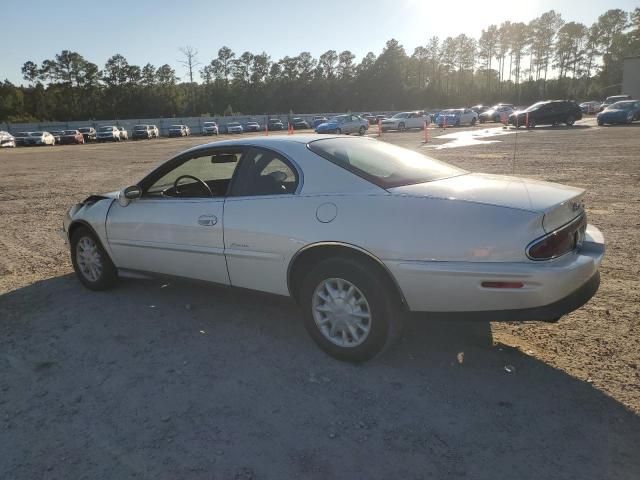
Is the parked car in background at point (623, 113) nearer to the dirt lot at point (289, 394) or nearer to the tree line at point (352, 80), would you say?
the dirt lot at point (289, 394)

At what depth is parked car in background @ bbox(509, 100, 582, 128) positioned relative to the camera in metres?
33.8

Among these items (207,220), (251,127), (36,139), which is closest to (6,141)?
(36,139)

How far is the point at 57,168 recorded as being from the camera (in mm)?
19875

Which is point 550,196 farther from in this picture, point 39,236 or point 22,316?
point 39,236

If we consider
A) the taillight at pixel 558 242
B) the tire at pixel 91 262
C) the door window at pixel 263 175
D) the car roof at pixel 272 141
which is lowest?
the tire at pixel 91 262

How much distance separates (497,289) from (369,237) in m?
0.82

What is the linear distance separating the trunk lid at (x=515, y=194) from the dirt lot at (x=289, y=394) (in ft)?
3.40

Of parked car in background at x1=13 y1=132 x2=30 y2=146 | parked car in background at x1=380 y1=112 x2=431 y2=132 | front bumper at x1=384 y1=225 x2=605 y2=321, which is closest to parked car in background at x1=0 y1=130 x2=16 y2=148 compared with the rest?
parked car in background at x1=13 y1=132 x2=30 y2=146

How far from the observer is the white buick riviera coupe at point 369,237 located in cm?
291

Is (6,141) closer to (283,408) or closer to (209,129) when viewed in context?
(209,129)

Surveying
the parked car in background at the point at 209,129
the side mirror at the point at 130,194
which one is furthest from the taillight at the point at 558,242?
the parked car in background at the point at 209,129

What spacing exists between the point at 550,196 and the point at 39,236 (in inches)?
291

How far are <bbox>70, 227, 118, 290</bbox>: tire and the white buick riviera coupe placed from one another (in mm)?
664

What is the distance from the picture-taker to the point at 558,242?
9.89 ft
